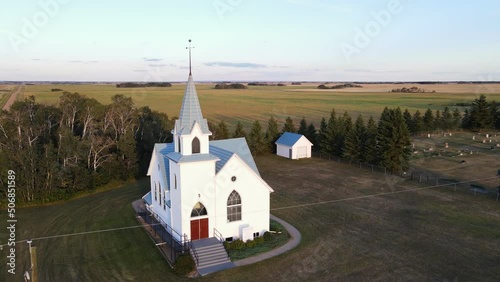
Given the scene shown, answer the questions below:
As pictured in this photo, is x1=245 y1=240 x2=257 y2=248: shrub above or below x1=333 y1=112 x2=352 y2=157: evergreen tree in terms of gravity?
below

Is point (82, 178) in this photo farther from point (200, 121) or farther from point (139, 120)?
point (200, 121)

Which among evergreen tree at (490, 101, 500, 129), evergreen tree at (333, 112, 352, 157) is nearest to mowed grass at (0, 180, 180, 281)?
evergreen tree at (333, 112, 352, 157)

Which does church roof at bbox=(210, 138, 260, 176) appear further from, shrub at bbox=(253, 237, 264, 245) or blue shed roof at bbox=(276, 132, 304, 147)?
blue shed roof at bbox=(276, 132, 304, 147)

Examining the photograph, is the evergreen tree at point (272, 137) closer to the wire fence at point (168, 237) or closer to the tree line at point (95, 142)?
the tree line at point (95, 142)

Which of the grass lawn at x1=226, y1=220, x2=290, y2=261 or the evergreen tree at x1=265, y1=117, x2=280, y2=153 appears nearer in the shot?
the grass lawn at x1=226, y1=220, x2=290, y2=261

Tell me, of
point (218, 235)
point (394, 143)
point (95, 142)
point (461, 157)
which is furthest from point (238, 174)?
point (461, 157)

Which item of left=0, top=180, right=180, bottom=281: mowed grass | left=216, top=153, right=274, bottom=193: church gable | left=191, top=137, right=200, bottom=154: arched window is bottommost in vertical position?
left=0, top=180, right=180, bottom=281: mowed grass

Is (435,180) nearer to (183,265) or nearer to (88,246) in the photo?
(183,265)

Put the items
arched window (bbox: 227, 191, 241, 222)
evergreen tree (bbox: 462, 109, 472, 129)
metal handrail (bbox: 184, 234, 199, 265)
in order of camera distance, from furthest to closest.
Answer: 1. evergreen tree (bbox: 462, 109, 472, 129)
2. arched window (bbox: 227, 191, 241, 222)
3. metal handrail (bbox: 184, 234, 199, 265)

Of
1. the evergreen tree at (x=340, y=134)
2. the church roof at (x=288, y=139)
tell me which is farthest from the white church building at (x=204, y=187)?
the evergreen tree at (x=340, y=134)
